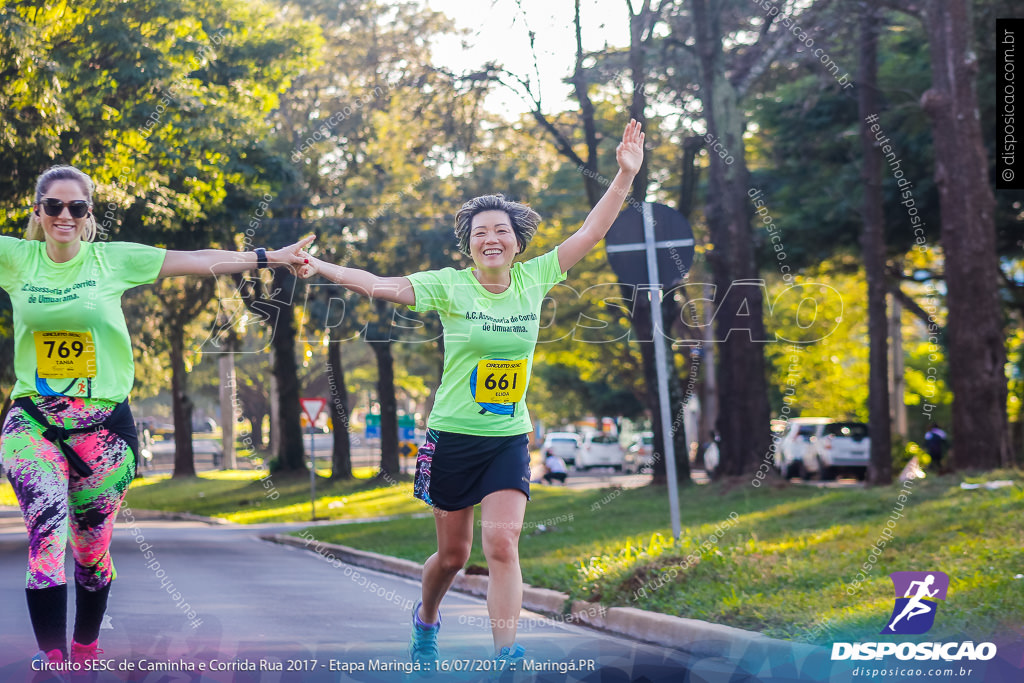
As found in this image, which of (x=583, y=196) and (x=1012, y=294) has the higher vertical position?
(x=583, y=196)

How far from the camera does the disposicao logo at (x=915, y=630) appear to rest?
19.1 feet

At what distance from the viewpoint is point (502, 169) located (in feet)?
87.0

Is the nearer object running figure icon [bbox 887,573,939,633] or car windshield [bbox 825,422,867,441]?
running figure icon [bbox 887,573,939,633]

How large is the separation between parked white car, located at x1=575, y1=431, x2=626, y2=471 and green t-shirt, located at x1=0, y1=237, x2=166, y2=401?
46.2m

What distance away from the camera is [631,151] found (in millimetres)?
5672

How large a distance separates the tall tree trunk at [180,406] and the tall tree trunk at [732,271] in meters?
14.3

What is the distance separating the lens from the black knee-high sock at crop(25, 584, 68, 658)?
461 centimetres

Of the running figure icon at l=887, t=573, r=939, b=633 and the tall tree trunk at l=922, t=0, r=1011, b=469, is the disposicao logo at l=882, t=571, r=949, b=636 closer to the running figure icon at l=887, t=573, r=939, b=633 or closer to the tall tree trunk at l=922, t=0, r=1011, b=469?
the running figure icon at l=887, t=573, r=939, b=633


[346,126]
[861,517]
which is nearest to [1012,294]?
[346,126]

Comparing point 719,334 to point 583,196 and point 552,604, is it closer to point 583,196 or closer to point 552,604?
point 583,196

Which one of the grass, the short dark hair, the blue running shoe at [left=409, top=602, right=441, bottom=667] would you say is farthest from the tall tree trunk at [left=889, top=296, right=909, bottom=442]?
the blue running shoe at [left=409, top=602, right=441, bottom=667]

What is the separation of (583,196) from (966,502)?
1793cm

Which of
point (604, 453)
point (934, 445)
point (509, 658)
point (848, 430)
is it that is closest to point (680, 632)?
point (509, 658)

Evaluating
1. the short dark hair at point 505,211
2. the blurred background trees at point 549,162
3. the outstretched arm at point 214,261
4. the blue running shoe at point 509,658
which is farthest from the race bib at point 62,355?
the blurred background trees at point 549,162
